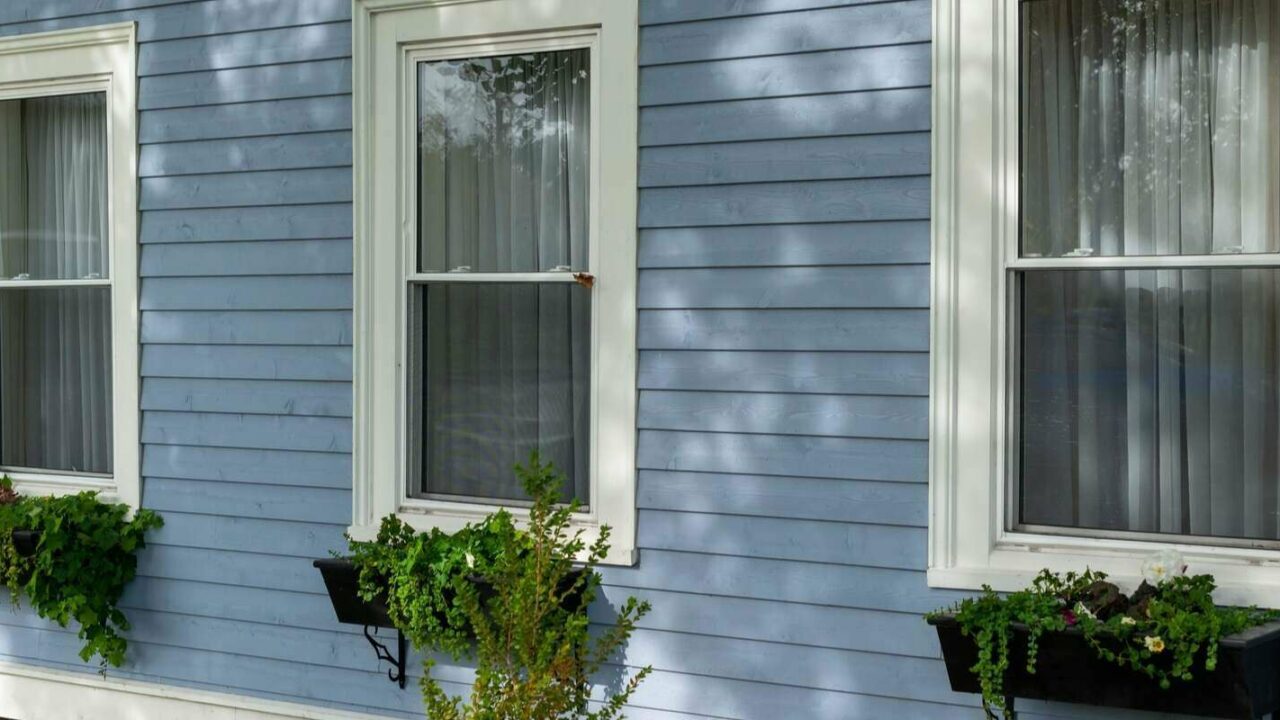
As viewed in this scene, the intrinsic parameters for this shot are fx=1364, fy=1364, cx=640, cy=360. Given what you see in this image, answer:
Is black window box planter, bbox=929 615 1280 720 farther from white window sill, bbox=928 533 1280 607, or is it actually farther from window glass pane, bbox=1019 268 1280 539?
window glass pane, bbox=1019 268 1280 539

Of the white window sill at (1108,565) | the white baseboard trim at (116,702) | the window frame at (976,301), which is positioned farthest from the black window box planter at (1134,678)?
the white baseboard trim at (116,702)

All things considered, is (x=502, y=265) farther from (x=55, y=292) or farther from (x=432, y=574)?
(x=55, y=292)

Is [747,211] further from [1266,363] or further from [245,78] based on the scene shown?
[245,78]

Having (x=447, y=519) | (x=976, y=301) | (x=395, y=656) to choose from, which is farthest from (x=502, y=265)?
(x=976, y=301)

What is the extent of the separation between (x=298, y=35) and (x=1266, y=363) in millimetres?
3101

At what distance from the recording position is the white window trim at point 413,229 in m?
4.00

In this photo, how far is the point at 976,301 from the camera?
11.7 ft

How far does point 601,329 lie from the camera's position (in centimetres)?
405

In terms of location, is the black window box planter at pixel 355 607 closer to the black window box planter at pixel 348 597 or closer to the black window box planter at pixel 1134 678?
the black window box planter at pixel 348 597

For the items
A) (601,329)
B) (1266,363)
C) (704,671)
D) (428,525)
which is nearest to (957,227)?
(1266,363)

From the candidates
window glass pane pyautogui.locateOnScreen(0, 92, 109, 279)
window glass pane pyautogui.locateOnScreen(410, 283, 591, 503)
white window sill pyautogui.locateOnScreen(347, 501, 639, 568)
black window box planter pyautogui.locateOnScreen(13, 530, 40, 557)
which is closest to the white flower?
white window sill pyautogui.locateOnScreen(347, 501, 639, 568)

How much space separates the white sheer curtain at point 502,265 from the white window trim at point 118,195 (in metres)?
1.14

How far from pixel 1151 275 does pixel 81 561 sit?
3529mm

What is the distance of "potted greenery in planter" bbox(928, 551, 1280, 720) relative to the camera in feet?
10.0
